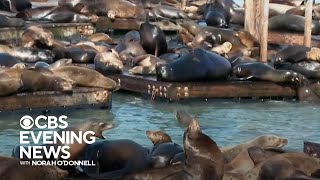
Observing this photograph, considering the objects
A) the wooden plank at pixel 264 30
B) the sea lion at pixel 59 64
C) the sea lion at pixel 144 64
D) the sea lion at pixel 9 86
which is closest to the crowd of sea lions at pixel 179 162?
the sea lion at pixel 9 86

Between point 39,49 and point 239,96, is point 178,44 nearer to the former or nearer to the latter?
point 39,49

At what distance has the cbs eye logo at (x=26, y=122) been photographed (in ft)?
29.2

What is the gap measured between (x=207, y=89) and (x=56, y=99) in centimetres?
217

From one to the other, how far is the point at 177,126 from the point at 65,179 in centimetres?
336

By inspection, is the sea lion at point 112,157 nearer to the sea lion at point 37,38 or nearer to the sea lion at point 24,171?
the sea lion at point 24,171

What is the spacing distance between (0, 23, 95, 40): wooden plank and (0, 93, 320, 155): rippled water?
597cm

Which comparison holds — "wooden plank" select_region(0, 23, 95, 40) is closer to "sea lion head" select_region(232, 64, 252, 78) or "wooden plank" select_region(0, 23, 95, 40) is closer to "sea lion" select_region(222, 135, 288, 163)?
"sea lion head" select_region(232, 64, 252, 78)

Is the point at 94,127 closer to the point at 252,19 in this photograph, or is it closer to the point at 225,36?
the point at 225,36

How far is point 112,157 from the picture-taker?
613cm

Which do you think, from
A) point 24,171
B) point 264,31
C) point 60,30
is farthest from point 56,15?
point 24,171

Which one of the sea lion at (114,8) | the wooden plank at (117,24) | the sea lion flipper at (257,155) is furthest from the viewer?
the sea lion at (114,8)

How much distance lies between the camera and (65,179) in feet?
19.1

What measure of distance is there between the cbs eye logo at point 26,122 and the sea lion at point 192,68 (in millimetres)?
2191

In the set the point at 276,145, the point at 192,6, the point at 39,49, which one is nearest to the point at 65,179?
the point at 276,145
